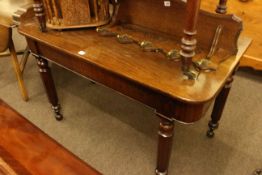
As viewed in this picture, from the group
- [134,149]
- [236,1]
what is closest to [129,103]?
[134,149]

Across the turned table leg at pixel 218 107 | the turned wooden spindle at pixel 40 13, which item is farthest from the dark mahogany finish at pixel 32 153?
the turned table leg at pixel 218 107

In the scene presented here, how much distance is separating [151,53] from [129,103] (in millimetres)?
823

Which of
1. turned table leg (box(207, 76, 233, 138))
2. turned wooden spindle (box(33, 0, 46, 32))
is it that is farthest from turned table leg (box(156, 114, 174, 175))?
turned wooden spindle (box(33, 0, 46, 32))

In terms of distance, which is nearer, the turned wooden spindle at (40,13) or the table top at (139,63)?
the table top at (139,63)

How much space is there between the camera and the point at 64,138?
1.57 meters

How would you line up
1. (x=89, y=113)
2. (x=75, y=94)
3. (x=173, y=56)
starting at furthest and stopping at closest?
1. (x=75, y=94)
2. (x=89, y=113)
3. (x=173, y=56)

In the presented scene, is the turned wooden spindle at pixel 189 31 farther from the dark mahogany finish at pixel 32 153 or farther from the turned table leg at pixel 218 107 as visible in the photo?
the dark mahogany finish at pixel 32 153

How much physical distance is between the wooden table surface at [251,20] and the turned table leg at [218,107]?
747mm

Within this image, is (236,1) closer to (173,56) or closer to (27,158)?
(173,56)

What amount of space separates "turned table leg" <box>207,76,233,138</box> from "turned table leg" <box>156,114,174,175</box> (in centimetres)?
42

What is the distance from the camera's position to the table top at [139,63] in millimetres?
864

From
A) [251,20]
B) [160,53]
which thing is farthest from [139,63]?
[251,20]

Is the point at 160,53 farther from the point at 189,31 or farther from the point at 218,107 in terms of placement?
the point at 218,107

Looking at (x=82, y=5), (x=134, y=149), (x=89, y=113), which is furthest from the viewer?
(x=89, y=113)
